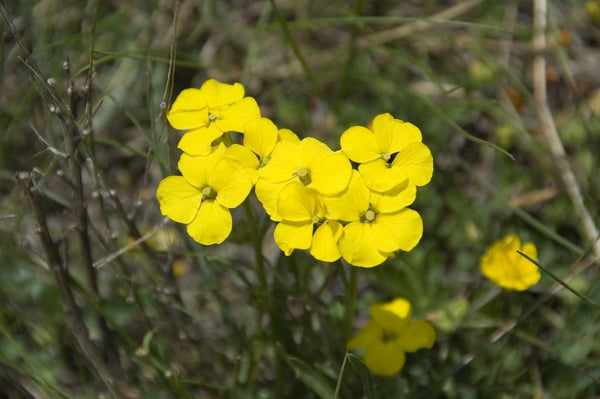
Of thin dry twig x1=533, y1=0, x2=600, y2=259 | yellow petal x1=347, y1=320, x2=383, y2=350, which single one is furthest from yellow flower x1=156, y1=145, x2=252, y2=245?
thin dry twig x1=533, y1=0, x2=600, y2=259

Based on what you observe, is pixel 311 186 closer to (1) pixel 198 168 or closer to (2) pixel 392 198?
(2) pixel 392 198

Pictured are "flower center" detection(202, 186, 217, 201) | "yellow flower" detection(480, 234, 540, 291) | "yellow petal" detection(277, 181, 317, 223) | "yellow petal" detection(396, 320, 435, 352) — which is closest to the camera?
"yellow petal" detection(277, 181, 317, 223)

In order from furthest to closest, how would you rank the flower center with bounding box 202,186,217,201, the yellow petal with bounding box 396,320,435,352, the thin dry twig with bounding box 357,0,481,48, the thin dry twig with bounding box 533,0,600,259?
the thin dry twig with bounding box 357,0,481,48 → the thin dry twig with bounding box 533,0,600,259 → the yellow petal with bounding box 396,320,435,352 → the flower center with bounding box 202,186,217,201

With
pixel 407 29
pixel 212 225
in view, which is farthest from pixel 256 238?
pixel 407 29

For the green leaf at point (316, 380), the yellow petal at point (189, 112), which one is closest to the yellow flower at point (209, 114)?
the yellow petal at point (189, 112)

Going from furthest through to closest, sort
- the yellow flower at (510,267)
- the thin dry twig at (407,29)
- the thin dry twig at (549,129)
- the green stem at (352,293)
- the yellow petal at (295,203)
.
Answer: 1. the thin dry twig at (407,29)
2. the thin dry twig at (549,129)
3. the yellow flower at (510,267)
4. the green stem at (352,293)
5. the yellow petal at (295,203)

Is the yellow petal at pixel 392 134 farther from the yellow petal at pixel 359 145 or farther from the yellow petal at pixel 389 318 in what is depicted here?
the yellow petal at pixel 389 318

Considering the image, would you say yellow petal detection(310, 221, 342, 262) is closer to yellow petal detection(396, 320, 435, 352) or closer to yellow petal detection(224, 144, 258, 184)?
yellow petal detection(224, 144, 258, 184)
